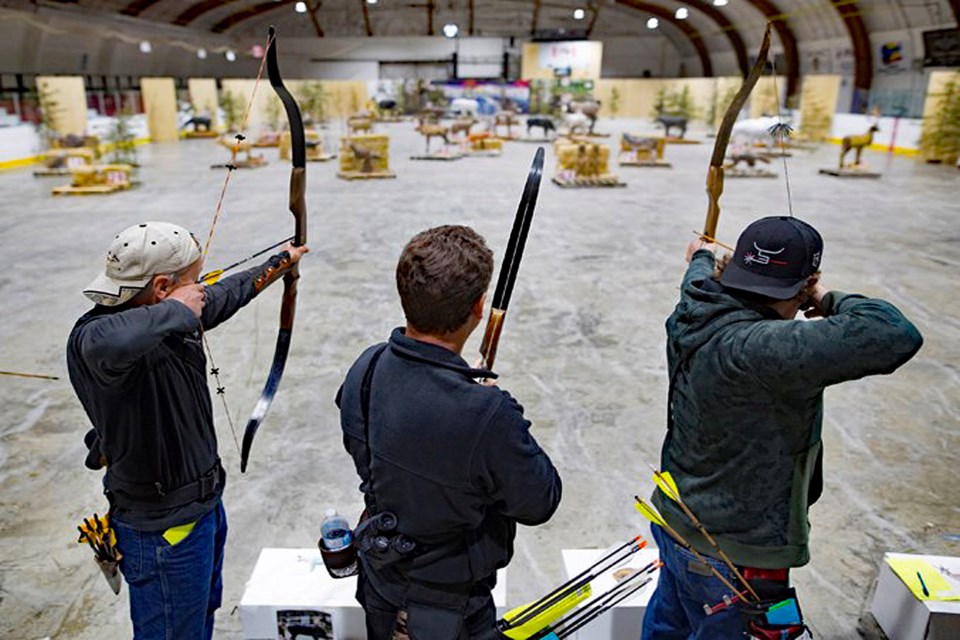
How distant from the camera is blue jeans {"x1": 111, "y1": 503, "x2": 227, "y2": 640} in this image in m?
1.69

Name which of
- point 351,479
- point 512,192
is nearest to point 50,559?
point 351,479

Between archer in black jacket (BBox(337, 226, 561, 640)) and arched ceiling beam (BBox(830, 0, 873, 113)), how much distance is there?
71.1ft

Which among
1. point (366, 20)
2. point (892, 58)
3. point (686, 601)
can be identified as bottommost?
point (686, 601)

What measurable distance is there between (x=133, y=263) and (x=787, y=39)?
84.8 feet

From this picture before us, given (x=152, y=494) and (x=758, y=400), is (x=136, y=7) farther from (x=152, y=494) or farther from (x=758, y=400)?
(x=758, y=400)

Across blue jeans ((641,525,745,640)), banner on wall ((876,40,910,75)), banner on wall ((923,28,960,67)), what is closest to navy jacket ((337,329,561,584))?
blue jeans ((641,525,745,640))

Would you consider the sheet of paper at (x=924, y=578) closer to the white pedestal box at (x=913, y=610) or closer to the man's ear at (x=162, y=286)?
the white pedestal box at (x=913, y=610)

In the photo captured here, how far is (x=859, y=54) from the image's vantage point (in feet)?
64.4

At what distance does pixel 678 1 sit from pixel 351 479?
28.0m

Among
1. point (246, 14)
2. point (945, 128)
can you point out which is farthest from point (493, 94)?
point (945, 128)

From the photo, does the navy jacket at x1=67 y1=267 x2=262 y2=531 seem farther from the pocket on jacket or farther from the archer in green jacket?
the pocket on jacket

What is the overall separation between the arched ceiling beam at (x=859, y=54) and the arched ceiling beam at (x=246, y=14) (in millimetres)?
19594

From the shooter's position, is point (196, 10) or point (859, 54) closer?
point (859, 54)

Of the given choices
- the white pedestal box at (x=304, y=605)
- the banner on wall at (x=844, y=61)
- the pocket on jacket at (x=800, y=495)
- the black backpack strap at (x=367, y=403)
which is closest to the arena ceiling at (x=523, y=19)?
the banner on wall at (x=844, y=61)
